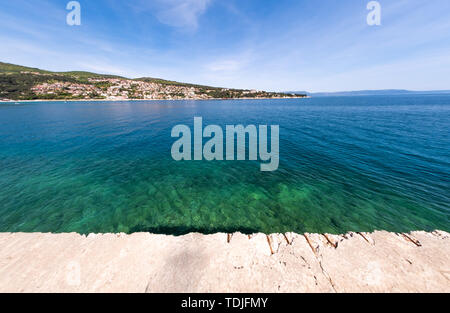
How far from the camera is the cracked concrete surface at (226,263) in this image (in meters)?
5.08

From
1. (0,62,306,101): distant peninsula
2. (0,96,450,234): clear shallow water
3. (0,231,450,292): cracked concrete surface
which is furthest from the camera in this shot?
(0,62,306,101): distant peninsula

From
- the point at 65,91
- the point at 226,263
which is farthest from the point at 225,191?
the point at 65,91

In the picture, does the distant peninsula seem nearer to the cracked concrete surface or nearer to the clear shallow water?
the clear shallow water

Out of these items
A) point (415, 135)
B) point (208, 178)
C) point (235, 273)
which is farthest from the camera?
point (415, 135)

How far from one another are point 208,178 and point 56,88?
23303cm

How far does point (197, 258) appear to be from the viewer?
235 inches

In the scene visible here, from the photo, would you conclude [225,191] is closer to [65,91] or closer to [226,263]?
[226,263]

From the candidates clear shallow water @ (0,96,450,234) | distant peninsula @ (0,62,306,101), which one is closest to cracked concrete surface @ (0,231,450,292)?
clear shallow water @ (0,96,450,234)

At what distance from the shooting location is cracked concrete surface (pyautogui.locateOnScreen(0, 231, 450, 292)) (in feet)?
16.7

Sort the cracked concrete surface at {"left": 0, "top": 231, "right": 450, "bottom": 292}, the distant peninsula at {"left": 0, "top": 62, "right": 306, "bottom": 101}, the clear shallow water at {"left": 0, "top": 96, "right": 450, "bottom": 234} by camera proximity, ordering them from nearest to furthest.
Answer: the cracked concrete surface at {"left": 0, "top": 231, "right": 450, "bottom": 292}, the clear shallow water at {"left": 0, "top": 96, "right": 450, "bottom": 234}, the distant peninsula at {"left": 0, "top": 62, "right": 306, "bottom": 101}

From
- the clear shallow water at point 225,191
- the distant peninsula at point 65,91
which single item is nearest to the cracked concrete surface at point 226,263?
the clear shallow water at point 225,191

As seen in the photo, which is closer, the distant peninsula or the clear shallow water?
the clear shallow water
